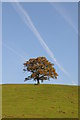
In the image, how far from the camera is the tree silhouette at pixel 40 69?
79.8 m

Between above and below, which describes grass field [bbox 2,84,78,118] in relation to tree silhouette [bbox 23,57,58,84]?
below

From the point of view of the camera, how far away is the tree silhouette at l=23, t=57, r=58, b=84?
262 ft

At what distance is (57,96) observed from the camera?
58.8 meters

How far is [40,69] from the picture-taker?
7981 centimetres

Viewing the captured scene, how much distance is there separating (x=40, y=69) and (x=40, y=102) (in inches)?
1124

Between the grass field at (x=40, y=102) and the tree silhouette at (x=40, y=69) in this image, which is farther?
the tree silhouette at (x=40, y=69)

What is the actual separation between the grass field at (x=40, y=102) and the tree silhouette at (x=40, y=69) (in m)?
9.94

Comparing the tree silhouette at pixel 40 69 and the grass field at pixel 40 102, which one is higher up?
the tree silhouette at pixel 40 69

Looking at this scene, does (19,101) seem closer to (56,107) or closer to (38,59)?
(56,107)

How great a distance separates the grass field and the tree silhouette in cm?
994

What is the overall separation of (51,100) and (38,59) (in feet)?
87.1

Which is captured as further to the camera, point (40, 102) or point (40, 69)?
point (40, 69)

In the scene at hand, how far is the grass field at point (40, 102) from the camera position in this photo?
42.0 metres

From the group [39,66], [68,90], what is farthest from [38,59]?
[68,90]
